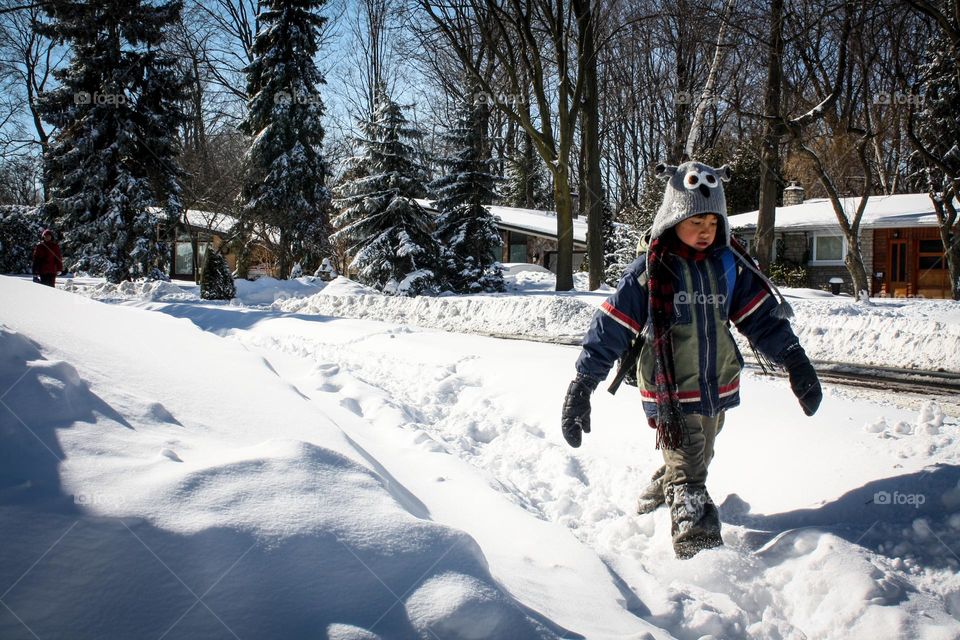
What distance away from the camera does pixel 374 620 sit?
157 cm

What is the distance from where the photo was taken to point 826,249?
22.9 m

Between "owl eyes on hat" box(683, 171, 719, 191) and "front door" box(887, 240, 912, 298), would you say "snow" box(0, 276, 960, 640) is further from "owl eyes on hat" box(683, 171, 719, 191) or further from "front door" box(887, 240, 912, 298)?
"front door" box(887, 240, 912, 298)

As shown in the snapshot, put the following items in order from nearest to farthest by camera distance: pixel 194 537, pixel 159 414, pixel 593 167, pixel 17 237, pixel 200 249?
1. pixel 194 537
2. pixel 159 414
3. pixel 593 167
4. pixel 17 237
5. pixel 200 249

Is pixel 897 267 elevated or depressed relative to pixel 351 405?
elevated

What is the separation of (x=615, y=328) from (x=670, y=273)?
15.0 inches

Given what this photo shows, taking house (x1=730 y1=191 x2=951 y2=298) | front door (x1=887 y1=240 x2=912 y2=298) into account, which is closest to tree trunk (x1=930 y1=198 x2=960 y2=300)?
house (x1=730 y1=191 x2=951 y2=298)

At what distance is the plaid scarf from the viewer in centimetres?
282

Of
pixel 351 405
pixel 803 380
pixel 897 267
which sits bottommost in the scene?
pixel 351 405

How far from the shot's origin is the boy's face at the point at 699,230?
114 inches

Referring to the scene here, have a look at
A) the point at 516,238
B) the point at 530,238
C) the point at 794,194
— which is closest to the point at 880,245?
the point at 794,194

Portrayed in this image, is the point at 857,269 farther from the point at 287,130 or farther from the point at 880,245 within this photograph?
the point at 287,130

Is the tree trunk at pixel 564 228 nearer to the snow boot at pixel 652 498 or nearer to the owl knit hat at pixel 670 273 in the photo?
the snow boot at pixel 652 498

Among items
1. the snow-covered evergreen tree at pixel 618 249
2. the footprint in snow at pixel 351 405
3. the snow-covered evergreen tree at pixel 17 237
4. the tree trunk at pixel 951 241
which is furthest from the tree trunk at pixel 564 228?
the snow-covered evergreen tree at pixel 17 237

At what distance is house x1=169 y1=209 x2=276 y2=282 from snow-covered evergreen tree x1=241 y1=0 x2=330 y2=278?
3.66m
